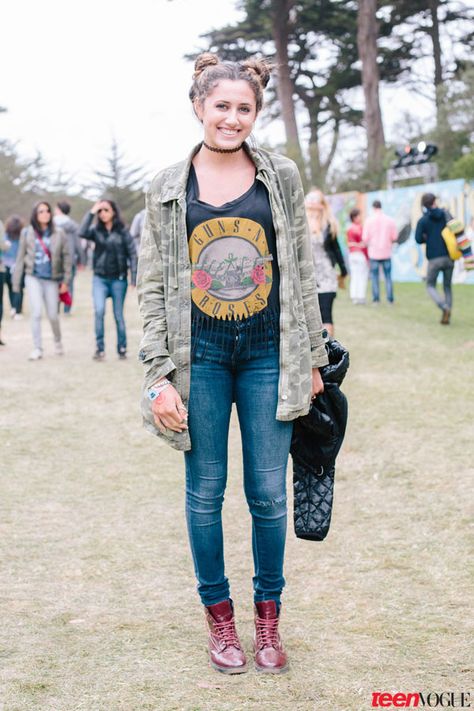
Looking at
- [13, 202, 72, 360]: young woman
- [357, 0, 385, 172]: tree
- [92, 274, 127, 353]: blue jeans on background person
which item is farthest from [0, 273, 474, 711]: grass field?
[357, 0, 385, 172]: tree

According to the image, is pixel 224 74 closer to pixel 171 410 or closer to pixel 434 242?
pixel 171 410

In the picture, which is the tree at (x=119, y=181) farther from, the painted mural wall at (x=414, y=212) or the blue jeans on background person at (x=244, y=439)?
the blue jeans on background person at (x=244, y=439)

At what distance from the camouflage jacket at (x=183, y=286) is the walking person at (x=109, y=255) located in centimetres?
783

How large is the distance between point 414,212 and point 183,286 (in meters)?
20.6

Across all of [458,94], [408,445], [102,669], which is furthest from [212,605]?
[458,94]

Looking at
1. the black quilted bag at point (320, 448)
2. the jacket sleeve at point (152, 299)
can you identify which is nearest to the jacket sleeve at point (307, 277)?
the black quilted bag at point (320, 448)

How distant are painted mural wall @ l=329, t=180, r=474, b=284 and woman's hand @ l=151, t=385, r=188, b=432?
57.2 feet

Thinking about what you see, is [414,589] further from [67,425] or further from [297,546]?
[67,425]

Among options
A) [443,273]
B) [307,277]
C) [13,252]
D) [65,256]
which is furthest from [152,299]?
Result: [13,252]

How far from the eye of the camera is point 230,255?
3.15 m

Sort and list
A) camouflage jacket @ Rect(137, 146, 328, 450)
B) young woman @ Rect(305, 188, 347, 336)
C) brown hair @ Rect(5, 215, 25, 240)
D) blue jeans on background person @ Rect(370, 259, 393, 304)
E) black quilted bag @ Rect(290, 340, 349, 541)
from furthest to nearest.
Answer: blue jeans on background person @ Rect(370, 259, 393, 304) < brown hair @ Rect(5, 215, 25, 240) < young woman @ Rect(305, 188, 347, 336) < black quilted bag @ Rect(290, 340, 349, 541) < camouflage jacket @ Rect(137, 146, 328, 450)

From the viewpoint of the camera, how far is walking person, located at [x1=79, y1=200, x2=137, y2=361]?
1100 cm

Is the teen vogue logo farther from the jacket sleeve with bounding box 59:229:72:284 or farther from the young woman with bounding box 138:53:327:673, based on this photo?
the jacket sleeve with bounding box 59:229:72:284

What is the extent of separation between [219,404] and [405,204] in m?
21.1
